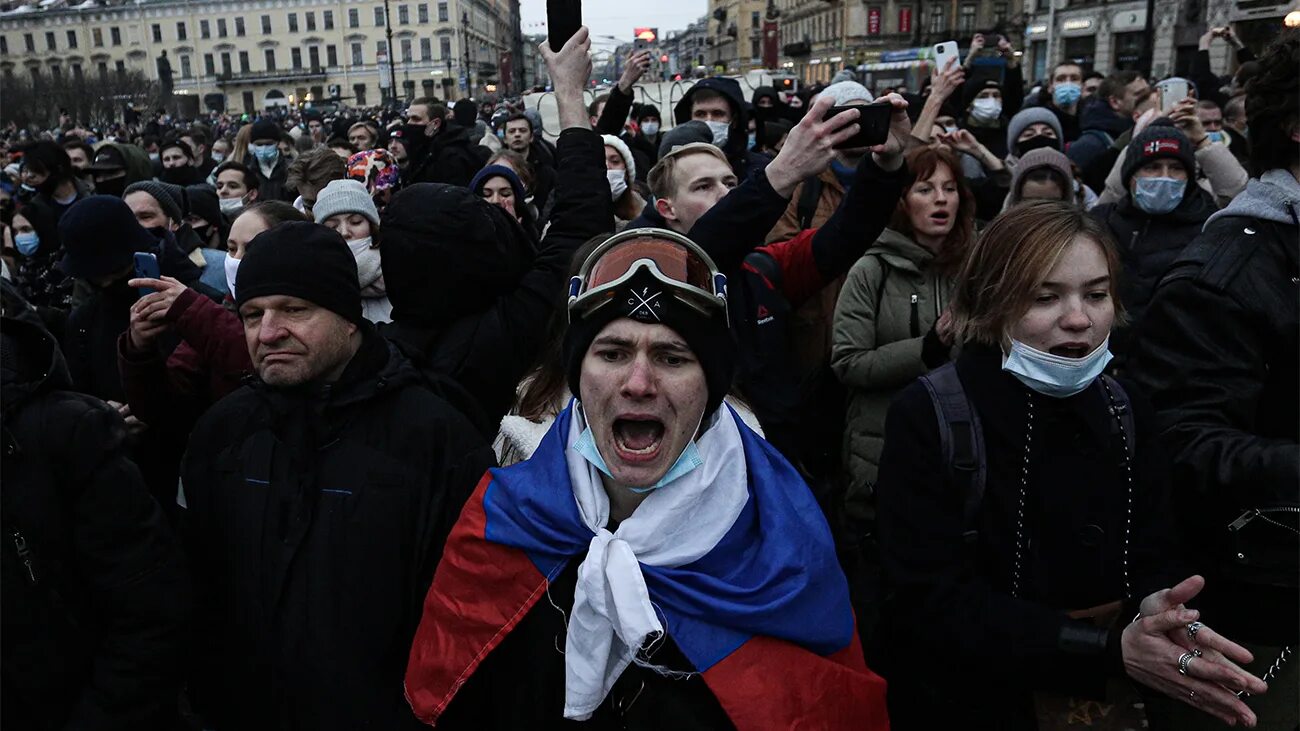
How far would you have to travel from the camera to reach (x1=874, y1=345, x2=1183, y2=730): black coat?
2273 millimetres

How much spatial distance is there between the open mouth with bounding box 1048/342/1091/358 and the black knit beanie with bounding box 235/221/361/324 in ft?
6.54

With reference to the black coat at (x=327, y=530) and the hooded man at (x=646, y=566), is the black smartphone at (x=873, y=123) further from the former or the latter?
the black coat at (x=327, y=530)

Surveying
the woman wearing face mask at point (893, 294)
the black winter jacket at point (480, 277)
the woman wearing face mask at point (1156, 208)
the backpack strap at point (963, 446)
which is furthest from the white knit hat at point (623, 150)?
the backpack strap at point (963, 446)

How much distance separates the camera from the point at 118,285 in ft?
13.2

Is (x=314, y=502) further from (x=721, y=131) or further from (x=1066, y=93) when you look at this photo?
(x=1066, y=93)

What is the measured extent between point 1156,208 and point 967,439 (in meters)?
3.19

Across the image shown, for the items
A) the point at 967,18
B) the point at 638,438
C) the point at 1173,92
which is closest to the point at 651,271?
the point at 638,438

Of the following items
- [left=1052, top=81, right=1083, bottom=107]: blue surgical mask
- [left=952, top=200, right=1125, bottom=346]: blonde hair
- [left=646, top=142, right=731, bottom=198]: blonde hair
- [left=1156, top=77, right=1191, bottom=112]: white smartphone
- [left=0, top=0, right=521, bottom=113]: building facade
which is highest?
[left=0, top=0, right=521, bottom=113]: building facade

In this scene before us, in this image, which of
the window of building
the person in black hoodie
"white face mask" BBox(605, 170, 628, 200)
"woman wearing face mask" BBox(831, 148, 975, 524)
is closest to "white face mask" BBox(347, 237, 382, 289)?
the person in black hoodie

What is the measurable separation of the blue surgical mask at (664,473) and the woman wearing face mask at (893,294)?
1950 mm

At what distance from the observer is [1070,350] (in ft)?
7.68

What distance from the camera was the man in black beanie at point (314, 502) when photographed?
239cm

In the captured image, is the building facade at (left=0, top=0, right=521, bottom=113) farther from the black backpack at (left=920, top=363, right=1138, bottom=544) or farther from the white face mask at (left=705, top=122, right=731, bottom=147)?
the black backpack at (left=920, top=363, right=1138, bottom=544)

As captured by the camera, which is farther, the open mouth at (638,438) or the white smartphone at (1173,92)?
the white smartphone at (1173,92)
